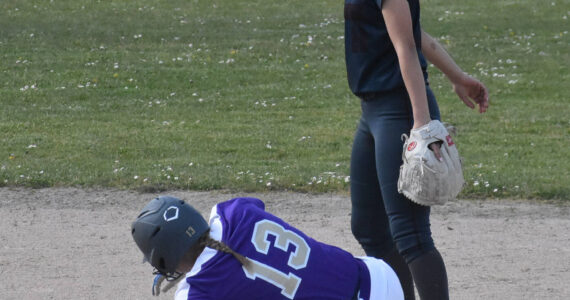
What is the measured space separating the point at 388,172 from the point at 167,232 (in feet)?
3.37

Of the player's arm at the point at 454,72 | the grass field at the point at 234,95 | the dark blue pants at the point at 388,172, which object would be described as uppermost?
the player's arm at the point at 454,72

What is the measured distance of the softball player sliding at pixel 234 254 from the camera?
2.62 m

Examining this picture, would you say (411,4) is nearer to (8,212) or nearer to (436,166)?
(436,166)

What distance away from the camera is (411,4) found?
3.32 meters

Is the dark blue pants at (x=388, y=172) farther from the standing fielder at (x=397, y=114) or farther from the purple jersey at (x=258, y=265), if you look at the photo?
the purple jersey at (x=258, y=265)

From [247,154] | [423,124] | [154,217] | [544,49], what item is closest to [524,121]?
[247,154]

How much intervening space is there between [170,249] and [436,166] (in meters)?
1.07

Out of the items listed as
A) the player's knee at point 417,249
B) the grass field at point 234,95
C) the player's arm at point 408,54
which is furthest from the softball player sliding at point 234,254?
the grass field at point 234,95

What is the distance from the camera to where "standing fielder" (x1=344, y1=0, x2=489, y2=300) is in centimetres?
320

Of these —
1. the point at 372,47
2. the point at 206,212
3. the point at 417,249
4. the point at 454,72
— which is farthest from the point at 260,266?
the point at 206,212

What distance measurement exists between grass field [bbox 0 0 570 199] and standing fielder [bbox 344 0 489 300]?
9.30ft

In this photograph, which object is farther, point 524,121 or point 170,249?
point 524,121

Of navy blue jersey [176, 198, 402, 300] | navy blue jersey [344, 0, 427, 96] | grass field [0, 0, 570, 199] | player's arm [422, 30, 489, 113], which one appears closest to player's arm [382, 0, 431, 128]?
navy blue jersey [344, 0, 427, 96]

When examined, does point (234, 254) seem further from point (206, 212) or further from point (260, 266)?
point (206, 212)
